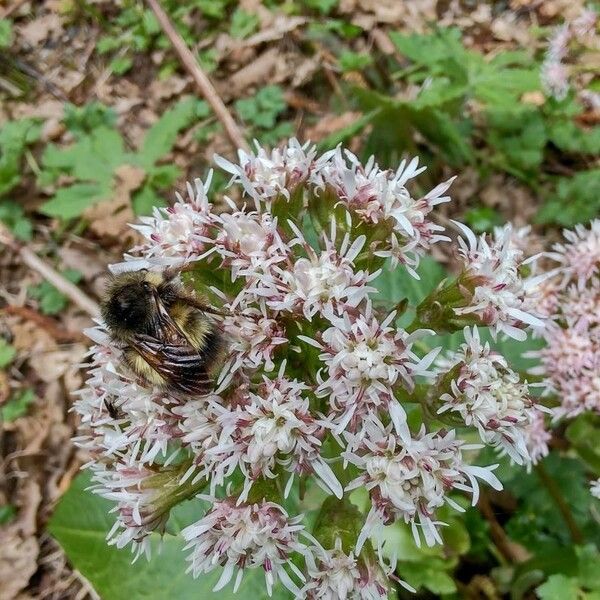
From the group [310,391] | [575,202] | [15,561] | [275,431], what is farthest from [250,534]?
[575,202]

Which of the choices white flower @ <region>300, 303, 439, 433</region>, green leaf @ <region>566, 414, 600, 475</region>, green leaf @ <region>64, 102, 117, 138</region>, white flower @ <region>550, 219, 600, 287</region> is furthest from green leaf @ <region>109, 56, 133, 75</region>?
white flower @ <region>300, 303, 439, 433</region>

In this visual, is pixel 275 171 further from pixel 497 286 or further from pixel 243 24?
pixel 243 24

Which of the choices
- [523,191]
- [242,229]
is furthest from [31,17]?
[242,229]

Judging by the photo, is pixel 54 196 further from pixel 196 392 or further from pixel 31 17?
pixel 196 392

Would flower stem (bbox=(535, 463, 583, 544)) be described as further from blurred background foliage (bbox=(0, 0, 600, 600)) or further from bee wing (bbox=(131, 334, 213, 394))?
bee wing (bbox=(131, 334, 213, 394))

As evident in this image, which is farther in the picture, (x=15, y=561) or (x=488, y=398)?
(x=15, y=561)

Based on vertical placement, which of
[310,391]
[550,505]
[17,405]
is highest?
[310,391]

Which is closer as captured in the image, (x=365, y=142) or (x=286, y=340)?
(x=286, y=340)
